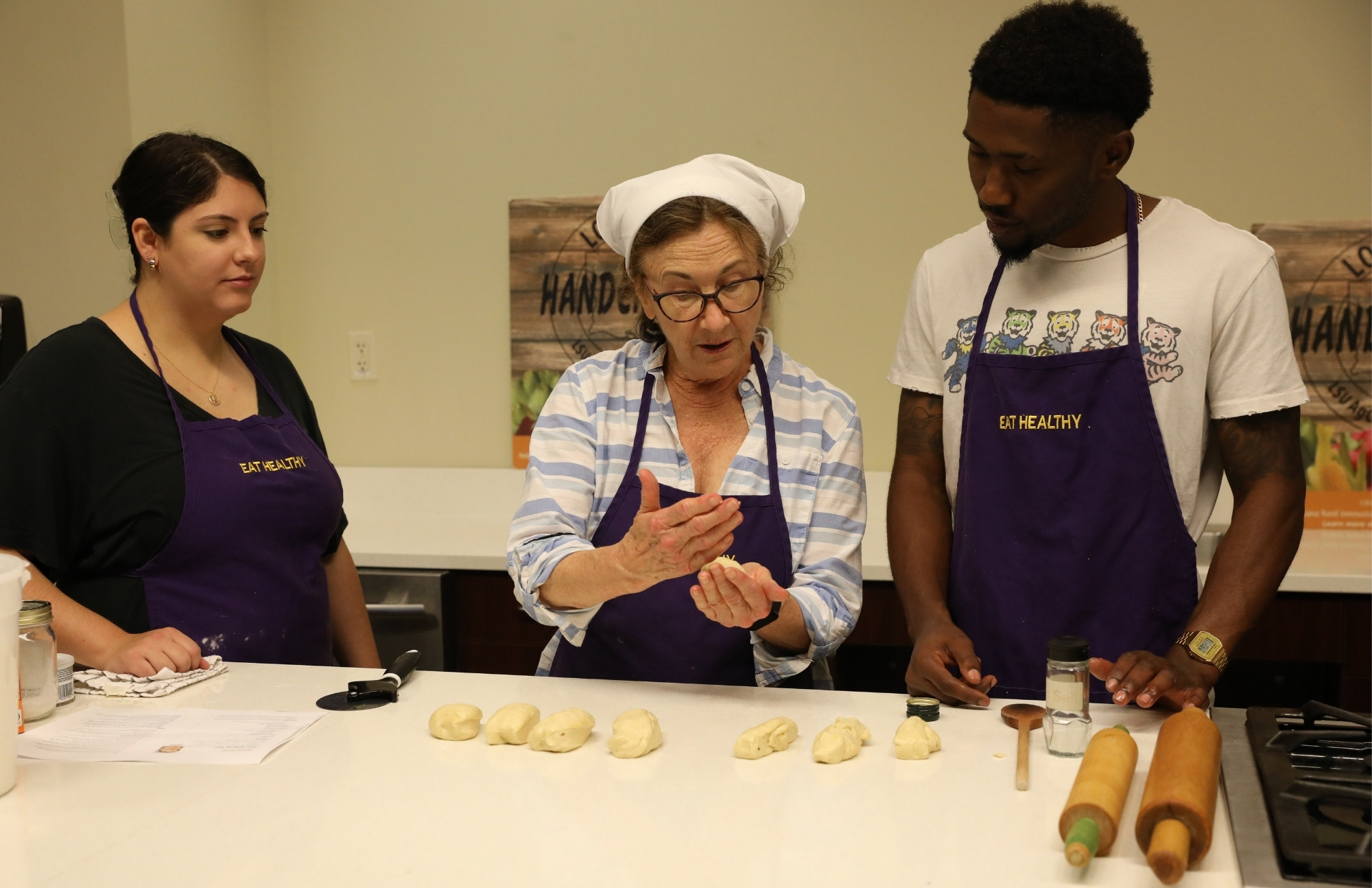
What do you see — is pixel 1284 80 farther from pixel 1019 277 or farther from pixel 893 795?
pixel 893 795

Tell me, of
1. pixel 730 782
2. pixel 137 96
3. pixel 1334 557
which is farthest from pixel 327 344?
pixel 1334 557

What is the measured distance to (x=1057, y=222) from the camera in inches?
62.6

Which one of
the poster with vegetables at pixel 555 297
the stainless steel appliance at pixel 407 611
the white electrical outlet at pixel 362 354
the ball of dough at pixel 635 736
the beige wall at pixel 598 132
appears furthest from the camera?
the white electrical outlet at pixel 362 354

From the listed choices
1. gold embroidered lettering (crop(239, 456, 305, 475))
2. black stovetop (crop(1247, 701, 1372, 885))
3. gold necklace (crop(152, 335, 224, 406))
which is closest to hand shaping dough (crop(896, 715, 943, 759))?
black stovetop (crop(1247, 701, 1372, 885))

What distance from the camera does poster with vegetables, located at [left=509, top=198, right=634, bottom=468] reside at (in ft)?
10.2

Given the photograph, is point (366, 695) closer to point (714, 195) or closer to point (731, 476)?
point (731, 476)

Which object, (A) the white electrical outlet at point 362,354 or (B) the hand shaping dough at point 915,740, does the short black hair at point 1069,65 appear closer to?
(B) the hand shaping dough at point 915,740

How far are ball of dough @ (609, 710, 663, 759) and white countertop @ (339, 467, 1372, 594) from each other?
1.11 meters

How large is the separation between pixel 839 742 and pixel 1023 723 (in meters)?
0.21

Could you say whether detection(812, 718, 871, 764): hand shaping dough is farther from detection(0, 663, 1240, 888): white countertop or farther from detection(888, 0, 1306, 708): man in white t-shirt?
detection(888, 0, 1306, 708): man in white t-shirt

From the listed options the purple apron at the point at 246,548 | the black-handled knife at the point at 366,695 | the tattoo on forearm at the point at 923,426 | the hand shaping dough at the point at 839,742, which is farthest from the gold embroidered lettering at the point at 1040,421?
the purple apron at the point at 246,548

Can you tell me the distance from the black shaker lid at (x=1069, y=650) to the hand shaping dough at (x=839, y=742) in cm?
24

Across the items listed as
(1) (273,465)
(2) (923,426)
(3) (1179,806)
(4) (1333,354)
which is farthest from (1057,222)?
(4) (1333,354)

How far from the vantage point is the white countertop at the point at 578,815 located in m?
1.05
